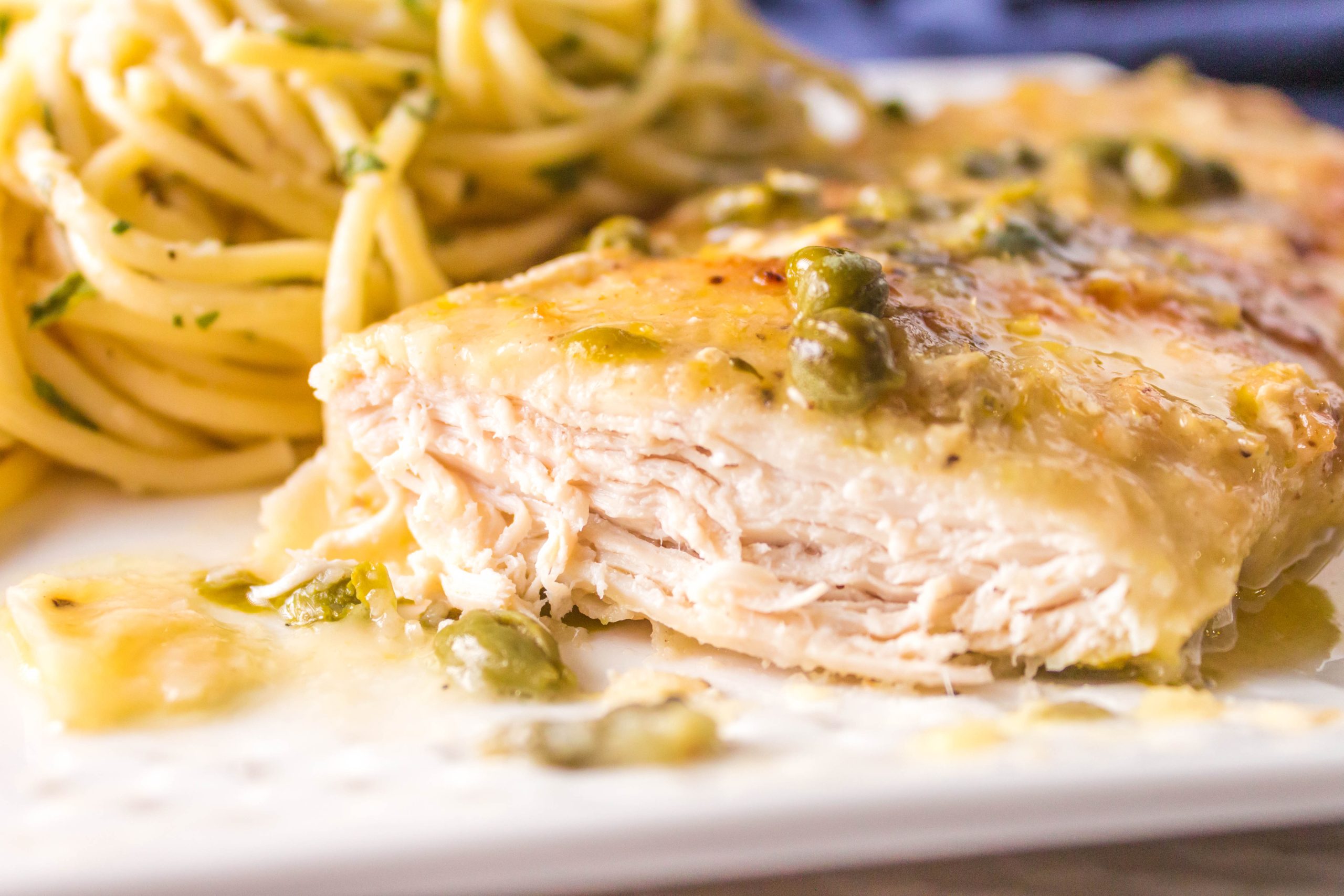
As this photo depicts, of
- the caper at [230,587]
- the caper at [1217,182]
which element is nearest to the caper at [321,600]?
the caper at [230,587]

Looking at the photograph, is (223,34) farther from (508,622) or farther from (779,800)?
(779,800)

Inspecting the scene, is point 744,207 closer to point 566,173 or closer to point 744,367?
point 566,173

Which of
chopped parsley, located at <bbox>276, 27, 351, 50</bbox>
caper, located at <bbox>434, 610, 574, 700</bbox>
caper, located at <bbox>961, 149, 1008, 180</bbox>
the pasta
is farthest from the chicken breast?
caper, located at <bbox>961, 149, 1008, 180</bbox>

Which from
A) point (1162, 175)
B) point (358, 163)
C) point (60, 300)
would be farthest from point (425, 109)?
point (1162, 175)

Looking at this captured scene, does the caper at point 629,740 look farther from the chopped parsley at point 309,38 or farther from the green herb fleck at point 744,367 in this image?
the chopped parsley at point 309,38

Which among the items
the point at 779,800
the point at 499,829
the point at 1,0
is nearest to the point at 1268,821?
the point at 779,800

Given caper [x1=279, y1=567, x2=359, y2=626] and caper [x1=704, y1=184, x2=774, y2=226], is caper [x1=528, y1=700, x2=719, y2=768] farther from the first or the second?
caper [x1=704, y1=184, x2=774, y2=226]
